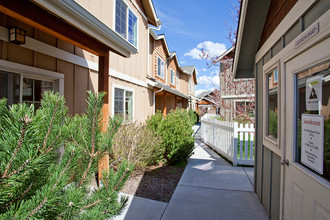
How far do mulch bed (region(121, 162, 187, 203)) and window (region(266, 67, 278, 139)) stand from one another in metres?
2.39

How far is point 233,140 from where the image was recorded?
6.35 m

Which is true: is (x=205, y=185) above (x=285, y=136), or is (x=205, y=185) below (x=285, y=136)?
below

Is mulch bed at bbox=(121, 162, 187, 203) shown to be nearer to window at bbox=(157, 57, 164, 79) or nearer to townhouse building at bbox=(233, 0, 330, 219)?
townhouse building at bbox=(233, 0, 330, 219)

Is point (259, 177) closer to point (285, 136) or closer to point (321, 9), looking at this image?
point (285, 136)

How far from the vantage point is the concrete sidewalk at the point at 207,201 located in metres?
3.33

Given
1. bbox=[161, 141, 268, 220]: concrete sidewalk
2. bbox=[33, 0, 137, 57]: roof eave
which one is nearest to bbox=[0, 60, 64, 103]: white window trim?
bbox=[33, 0, 137, 57]: roof eave

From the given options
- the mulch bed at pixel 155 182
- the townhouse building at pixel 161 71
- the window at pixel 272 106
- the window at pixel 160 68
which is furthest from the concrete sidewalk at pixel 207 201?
the window at pixel 160 68

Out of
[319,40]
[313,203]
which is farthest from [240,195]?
[319,40]

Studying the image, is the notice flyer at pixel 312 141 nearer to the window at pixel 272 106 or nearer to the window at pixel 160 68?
the window at pixel 272 106

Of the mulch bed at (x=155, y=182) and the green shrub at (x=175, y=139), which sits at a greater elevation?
the green shrub at (x=175, y=139)

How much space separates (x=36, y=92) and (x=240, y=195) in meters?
4.78

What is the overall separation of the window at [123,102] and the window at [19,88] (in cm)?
273

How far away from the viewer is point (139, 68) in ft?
28.9

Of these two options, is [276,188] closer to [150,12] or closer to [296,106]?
[296,106]
